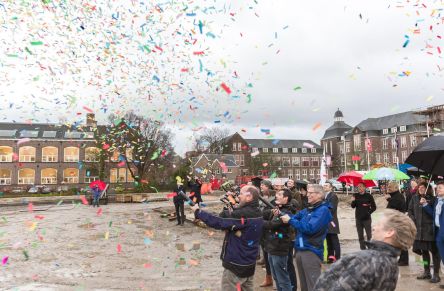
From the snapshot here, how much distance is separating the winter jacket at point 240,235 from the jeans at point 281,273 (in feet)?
3.53

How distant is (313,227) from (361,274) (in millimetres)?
2606

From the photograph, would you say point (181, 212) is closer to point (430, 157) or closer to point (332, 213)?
point (332, 213)

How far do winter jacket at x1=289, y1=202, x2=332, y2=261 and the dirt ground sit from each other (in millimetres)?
2733

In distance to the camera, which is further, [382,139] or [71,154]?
[382,139]

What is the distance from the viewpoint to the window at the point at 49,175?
69.6 metres

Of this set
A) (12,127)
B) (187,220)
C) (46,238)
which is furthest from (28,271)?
(12,127)

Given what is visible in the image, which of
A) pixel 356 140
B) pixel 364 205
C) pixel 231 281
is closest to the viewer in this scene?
pixel 231 281

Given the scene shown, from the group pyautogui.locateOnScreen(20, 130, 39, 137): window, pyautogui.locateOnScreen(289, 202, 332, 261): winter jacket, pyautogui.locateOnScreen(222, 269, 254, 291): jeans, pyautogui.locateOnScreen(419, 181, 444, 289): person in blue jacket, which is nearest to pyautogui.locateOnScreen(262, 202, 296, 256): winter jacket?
pyautogui.locateOnScreen(289, 202, 332, 261): winter jacket

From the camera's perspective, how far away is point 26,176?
225ft

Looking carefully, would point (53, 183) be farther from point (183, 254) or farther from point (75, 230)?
point (183, 254)

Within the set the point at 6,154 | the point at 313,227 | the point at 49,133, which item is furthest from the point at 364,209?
the point at 6,154

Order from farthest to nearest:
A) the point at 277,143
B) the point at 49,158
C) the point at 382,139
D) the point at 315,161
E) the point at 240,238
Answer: the point at 277,143 → the point at 315,161 → the point at 382,139 → the point at 49,158 → the point at 240,238

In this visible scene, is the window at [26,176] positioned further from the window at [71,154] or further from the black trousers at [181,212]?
the black trousers at [181,212]

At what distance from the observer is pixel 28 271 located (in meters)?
8.56
